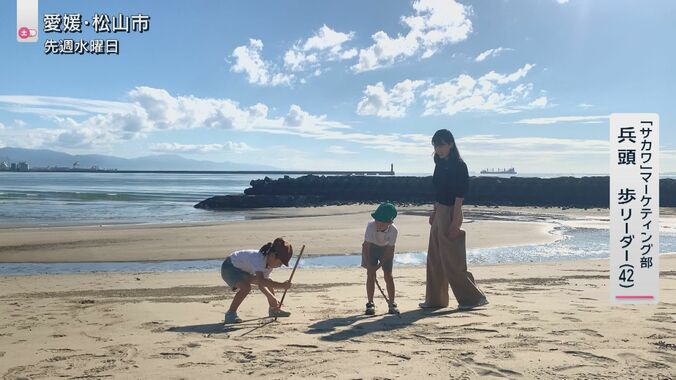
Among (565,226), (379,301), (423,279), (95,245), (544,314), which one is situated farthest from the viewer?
(565,226)

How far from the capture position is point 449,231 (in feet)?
20.2

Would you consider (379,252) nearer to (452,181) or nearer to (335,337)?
(452,181)

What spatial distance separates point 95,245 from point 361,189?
34428 mm

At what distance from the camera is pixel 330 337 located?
504 cm

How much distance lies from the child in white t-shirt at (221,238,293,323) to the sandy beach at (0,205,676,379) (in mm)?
211

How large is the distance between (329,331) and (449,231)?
1.91 m

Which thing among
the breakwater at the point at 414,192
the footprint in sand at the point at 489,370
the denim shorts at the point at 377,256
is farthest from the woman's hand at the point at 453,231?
the breakwater at the point at 414,192

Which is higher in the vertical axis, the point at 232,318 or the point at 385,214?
the point at 385,214

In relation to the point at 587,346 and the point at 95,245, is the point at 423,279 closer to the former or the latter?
the point at 587,346

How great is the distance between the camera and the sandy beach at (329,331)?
4.14 m

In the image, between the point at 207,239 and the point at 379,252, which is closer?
the point at 379,252

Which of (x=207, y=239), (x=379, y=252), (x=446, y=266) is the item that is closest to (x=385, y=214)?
(x=379, y=252)

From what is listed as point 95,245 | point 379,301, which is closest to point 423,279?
point 379,301

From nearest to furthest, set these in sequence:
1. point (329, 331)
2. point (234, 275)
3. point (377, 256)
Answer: point (329, 331)
point (234, 275)
point (377, 256)
